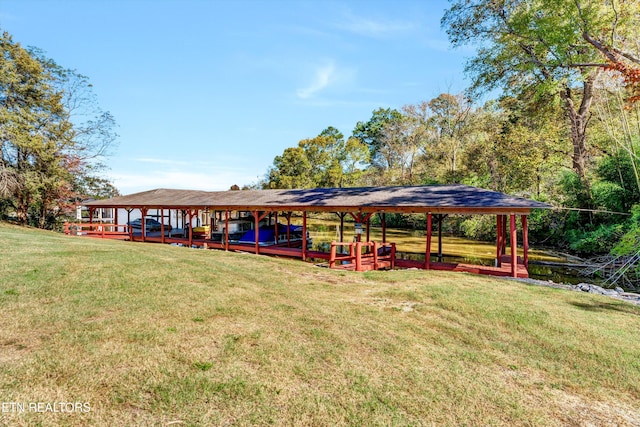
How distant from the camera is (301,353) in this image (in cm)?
453

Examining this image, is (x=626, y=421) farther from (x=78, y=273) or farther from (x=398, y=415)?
(x=78, y=273)

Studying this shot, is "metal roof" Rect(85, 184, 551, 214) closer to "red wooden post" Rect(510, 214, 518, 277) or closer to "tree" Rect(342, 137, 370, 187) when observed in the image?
"red wooden post" Rect(510, 214, 518, 277)

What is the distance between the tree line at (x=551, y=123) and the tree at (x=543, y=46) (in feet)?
0.20

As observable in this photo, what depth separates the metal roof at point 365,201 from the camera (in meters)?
11.7

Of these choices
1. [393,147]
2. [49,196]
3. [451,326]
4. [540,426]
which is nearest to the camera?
[540,426]

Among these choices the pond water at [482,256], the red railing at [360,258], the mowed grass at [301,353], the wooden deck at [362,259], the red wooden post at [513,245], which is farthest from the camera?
the pond water at [482,256]

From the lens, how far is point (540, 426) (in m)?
3.35

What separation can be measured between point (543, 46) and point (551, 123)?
36.9 ft

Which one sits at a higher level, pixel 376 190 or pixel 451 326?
pixel 376 190

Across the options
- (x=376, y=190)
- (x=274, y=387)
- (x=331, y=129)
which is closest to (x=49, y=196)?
(x=376, y=190)

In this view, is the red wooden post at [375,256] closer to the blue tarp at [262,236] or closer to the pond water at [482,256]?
the pond water at [482,256]

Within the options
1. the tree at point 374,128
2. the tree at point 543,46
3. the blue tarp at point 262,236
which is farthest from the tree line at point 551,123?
the tree at point 374,128

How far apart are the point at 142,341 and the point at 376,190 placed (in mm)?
13605

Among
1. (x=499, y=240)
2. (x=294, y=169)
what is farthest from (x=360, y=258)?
(x=294, y=169)
